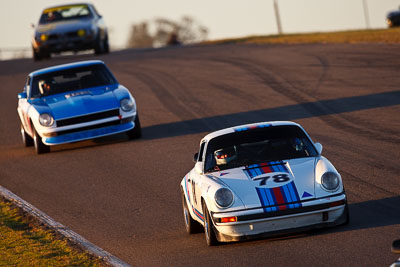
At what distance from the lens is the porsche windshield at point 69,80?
57.6 ft

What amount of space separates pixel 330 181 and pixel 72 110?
28.3 feet

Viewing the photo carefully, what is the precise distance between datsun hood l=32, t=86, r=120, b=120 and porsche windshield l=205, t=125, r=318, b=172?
6947mm

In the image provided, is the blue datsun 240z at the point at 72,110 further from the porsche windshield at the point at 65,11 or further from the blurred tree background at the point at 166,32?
the blurred tree background at the point at 166,32

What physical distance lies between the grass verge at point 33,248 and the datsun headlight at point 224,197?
51.9 inches

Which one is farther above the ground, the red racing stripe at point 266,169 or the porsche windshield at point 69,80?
the red racing stripe at point 266,169

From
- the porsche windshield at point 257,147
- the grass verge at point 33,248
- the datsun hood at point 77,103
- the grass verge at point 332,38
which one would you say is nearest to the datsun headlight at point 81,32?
the grass verge at point 332,38

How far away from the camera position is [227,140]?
32.8 ft

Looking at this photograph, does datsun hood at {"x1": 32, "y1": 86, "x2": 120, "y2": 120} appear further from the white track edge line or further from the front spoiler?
the white track edge line

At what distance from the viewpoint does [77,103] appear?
1684cm

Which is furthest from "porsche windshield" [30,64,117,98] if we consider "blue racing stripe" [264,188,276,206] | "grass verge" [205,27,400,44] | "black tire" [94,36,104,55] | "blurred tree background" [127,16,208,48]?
"blurred tree background" [127,16,208,48]

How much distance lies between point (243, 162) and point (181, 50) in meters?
25.6

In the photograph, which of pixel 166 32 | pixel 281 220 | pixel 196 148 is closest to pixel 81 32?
pixel 196 148

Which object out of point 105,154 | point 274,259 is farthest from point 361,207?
point 105,154

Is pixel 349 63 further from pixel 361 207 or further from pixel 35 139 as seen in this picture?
pixel 361 207
